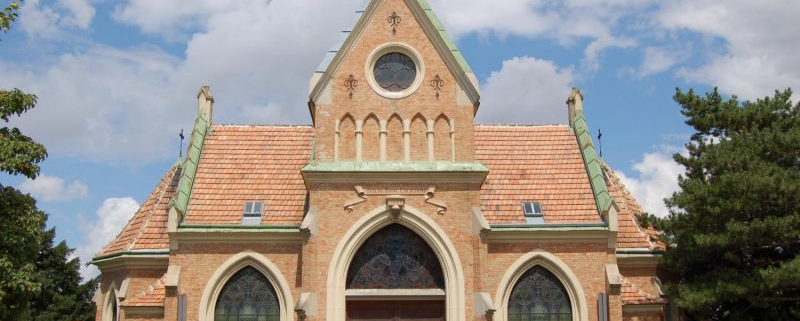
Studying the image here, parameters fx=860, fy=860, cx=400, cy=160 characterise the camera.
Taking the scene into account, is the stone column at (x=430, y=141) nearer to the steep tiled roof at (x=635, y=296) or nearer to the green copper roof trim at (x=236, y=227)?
the green copper roof trim at (x=236, y=227)

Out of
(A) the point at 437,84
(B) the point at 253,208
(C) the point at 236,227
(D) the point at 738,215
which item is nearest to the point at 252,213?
(B) the point at 253,208

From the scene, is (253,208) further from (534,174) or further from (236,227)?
(534,174)

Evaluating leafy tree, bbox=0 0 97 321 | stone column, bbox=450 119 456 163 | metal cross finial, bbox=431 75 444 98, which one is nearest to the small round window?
metal cross finial, bbox=431 75 444 98

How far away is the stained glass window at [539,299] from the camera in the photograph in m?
25.4

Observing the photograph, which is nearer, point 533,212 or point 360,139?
point 360,139

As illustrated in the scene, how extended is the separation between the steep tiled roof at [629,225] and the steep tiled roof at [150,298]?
14.3 meters

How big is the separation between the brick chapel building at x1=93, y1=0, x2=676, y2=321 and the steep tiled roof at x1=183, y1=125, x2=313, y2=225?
0.29 ft

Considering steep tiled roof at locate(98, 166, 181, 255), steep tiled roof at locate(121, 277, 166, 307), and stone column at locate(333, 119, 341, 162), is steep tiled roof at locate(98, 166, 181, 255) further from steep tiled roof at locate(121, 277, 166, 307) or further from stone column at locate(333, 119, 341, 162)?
stone column at locate(333, 119, 341, 162)

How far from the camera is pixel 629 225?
28.0 meters

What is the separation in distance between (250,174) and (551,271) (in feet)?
34.0

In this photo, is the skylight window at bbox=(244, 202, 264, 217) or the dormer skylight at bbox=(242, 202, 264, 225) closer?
the dormer skylight at bbox=(242, 202, 264, 225)

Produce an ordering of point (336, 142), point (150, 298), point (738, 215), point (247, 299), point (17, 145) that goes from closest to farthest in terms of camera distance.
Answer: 1. point (17, 145)
2. point (738, 215)
3. point (336, 142)
4. point (247, 299)
5. point (150, 298)

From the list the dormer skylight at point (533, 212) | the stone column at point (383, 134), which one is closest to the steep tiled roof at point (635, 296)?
the dormer skylight at point (533, 212)

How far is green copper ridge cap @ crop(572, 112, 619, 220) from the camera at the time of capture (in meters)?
26.2
